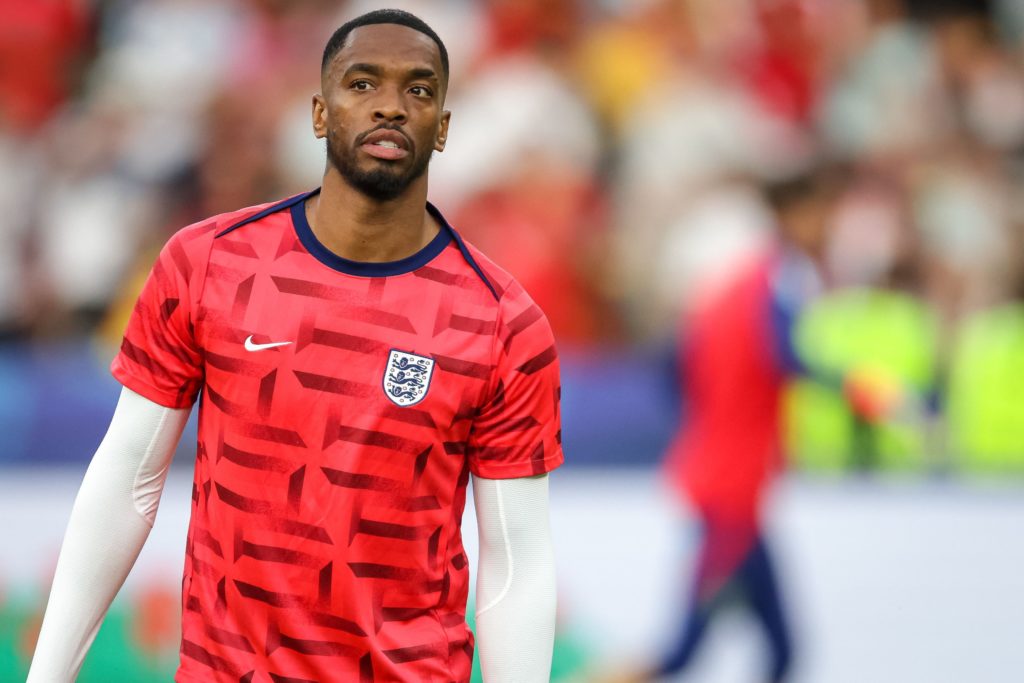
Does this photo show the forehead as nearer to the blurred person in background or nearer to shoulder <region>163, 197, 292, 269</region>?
shoulder <region>163, 197, 292, 269</region>

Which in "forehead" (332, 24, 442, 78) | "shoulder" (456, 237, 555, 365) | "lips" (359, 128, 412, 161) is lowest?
"shoulder" (456, 237, 555, 365)

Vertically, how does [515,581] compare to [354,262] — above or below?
below

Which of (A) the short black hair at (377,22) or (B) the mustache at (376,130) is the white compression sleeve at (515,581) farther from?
(A) the short black hair at (377,22)

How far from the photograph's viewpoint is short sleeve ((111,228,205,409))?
239 cm

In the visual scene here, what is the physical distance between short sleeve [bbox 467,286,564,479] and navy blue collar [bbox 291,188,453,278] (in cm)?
15

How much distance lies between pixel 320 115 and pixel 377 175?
0.52ft

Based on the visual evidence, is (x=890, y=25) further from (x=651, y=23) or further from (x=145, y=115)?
(x=145, y=115)

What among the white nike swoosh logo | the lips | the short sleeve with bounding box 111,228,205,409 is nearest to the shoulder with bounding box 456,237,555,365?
the lips

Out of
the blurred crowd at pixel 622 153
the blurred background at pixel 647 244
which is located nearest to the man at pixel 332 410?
the blurred background at pixel 647 244

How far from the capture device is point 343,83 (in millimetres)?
2355

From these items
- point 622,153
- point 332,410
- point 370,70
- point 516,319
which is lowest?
point 332,410

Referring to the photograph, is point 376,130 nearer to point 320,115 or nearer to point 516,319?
point 320,115

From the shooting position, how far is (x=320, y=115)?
2.43m

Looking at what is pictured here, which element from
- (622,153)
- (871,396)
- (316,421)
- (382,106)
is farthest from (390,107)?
(622,153)
